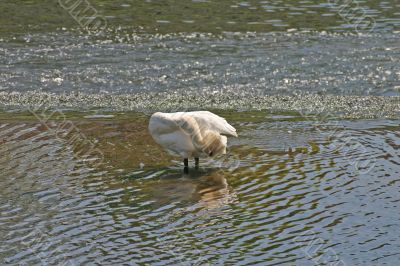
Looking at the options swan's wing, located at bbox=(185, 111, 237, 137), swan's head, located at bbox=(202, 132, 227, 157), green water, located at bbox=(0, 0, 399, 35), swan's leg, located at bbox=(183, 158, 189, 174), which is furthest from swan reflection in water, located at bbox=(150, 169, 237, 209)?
green water, located at bbox=(0, 0, 399, 35)

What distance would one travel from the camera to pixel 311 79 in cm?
1530

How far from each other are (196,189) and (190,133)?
77 centimetres

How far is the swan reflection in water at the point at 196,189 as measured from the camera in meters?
9.84

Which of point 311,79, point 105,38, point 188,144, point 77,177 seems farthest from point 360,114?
point 105,38

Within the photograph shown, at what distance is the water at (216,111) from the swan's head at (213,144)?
29cm

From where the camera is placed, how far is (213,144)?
1074 cm

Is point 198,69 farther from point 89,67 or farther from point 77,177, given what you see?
point 77,177

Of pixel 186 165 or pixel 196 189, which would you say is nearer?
pixel 196 189

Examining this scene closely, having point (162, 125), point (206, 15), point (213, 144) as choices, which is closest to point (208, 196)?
point (213, 144)

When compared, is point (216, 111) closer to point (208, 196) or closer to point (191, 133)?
point (191, 133)

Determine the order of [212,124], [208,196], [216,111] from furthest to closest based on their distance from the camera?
[216,111]
[212,124]
[208,196]

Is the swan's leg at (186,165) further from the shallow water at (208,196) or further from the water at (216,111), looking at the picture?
the water at (216,111)

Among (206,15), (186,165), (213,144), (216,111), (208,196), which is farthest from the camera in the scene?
(206,15)

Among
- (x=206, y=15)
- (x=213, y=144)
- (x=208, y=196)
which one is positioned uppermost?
(x=206, y=15)
